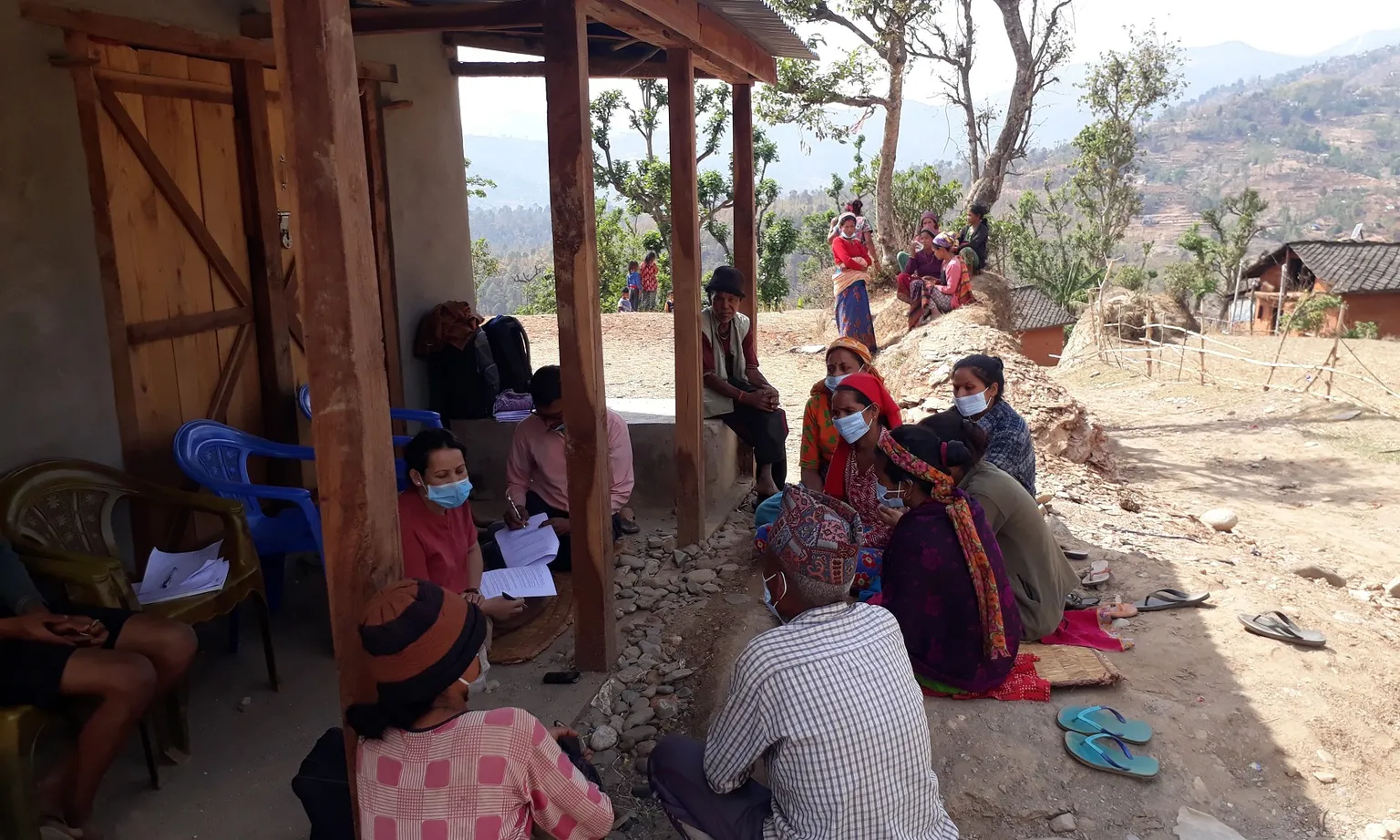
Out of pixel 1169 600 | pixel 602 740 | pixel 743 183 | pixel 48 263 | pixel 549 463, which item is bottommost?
pixel 602 740

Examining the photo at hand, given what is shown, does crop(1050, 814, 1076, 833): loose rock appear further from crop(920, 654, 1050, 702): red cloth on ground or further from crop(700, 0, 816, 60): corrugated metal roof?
crop(700, 0, 816, 60): corrugated metal roof

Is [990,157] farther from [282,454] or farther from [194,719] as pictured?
[194,719]

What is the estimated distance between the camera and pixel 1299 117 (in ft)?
422

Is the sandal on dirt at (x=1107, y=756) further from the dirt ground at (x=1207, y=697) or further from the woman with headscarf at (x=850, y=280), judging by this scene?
the woman with headscarf at (x=850, y=280)

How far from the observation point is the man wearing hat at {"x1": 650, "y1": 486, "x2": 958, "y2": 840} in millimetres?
2336

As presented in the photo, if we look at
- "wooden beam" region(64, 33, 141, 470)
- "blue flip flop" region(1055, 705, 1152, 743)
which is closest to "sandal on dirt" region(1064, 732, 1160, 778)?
"blue flip flop" region(1055, 705, 1152, 743)

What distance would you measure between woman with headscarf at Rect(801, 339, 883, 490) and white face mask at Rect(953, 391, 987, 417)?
504 mm

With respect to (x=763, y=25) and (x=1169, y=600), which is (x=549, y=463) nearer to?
(x=763, y=25)

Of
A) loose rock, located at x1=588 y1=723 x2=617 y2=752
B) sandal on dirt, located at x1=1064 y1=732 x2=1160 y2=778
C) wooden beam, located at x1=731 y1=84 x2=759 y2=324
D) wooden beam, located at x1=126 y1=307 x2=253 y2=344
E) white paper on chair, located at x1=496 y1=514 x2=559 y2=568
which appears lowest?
loose rock, located at x1=588 y1=723 x2=617 y2=752

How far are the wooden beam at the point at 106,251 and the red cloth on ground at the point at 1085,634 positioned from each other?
13.4ft

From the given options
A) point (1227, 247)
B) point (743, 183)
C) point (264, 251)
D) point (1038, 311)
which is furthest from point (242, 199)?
point (1227, 247)

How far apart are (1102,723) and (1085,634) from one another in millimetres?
805

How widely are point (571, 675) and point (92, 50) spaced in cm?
327

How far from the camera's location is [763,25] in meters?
5.27
